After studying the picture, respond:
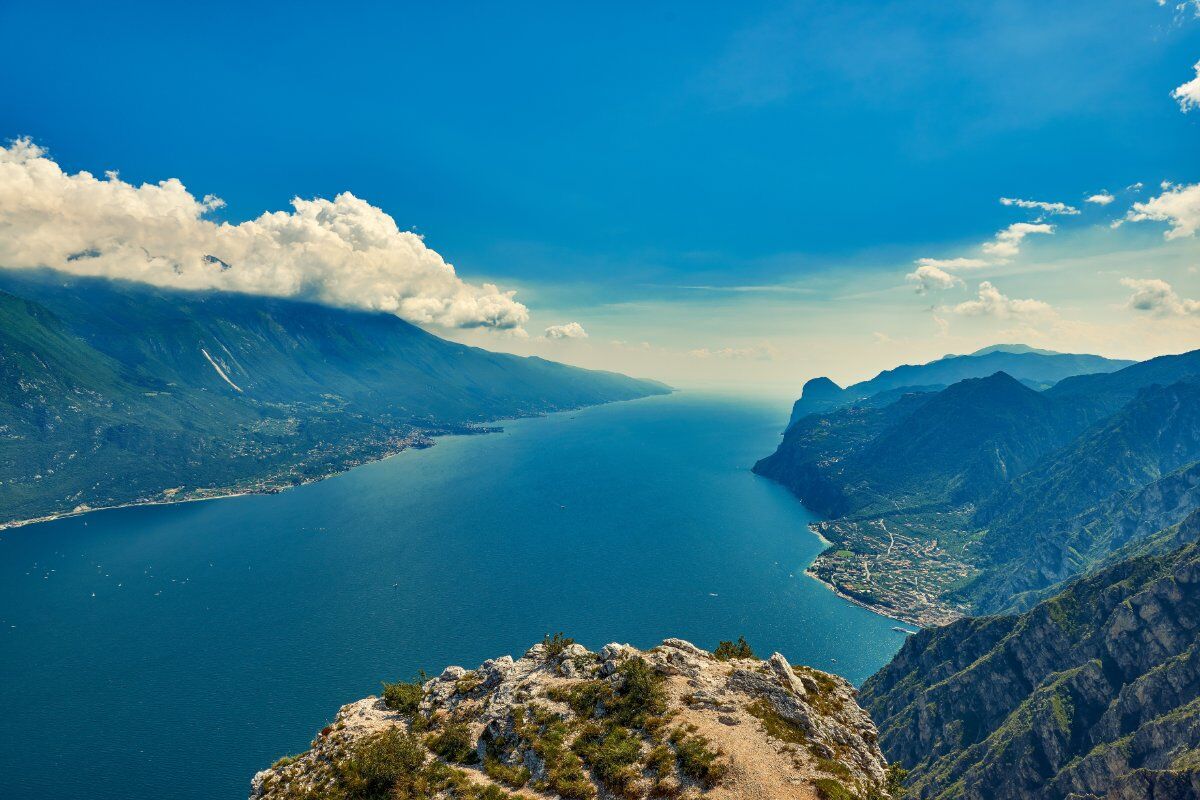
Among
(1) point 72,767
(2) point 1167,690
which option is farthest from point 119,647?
(2) point 1167,690

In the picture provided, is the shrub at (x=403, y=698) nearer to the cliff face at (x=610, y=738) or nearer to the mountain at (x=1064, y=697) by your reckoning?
the cliff face at (x=610, y=738)

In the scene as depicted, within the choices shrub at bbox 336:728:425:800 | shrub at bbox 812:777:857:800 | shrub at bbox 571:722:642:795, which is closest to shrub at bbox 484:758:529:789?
shrub at bbox 571:722:642:795

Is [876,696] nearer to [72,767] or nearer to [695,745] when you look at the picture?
[695,745]

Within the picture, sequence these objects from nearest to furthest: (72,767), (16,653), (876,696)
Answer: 1. (72,767)
2. (876,696)
3. (16,653)

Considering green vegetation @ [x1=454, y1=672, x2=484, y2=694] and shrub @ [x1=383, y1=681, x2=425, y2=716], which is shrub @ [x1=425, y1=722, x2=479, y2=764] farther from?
green vegetation @ [x1=454, y1=672, x2=484, y2=694]

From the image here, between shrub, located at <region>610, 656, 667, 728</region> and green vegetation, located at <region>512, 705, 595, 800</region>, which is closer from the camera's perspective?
green vegetation, located at <region>512, 705, 595, 800</region>

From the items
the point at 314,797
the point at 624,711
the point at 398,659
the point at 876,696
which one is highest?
the point at 624,711
